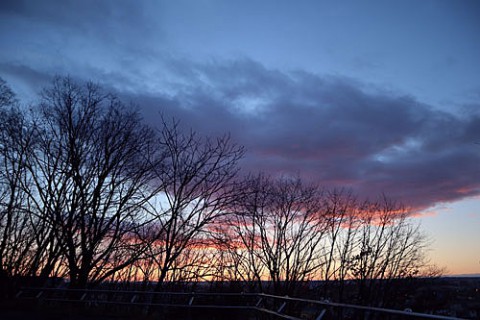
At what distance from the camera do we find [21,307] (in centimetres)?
1215

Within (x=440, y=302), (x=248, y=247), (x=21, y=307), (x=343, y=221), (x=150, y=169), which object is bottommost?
(x=440, y=302)

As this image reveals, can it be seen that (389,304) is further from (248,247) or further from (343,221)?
(248,247)

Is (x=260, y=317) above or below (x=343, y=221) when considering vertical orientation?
below

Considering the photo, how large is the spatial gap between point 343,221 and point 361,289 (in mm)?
5505

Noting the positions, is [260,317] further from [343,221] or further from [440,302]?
[440,302]

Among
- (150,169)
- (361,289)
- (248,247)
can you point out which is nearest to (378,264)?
(361,289)

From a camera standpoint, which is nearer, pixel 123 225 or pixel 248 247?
pixel 123 225

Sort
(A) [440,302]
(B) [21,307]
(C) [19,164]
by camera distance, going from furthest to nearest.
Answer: (A) [440,302] < (C) [19,164] < (B) [21,307]

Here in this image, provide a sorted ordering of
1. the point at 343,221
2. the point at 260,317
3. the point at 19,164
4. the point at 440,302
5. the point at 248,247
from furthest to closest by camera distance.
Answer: the point at 440,302
the point at 343,221
the point at 248,247
the point at 19,164
the point at 260,317

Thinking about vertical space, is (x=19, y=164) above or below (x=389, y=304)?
above

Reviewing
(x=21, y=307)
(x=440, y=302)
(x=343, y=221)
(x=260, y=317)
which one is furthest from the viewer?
(x=440, y=302)

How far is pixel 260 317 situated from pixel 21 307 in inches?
345

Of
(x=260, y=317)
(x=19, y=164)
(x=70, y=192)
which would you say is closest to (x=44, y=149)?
(x=19, y=164)

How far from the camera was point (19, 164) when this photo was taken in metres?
14.5
